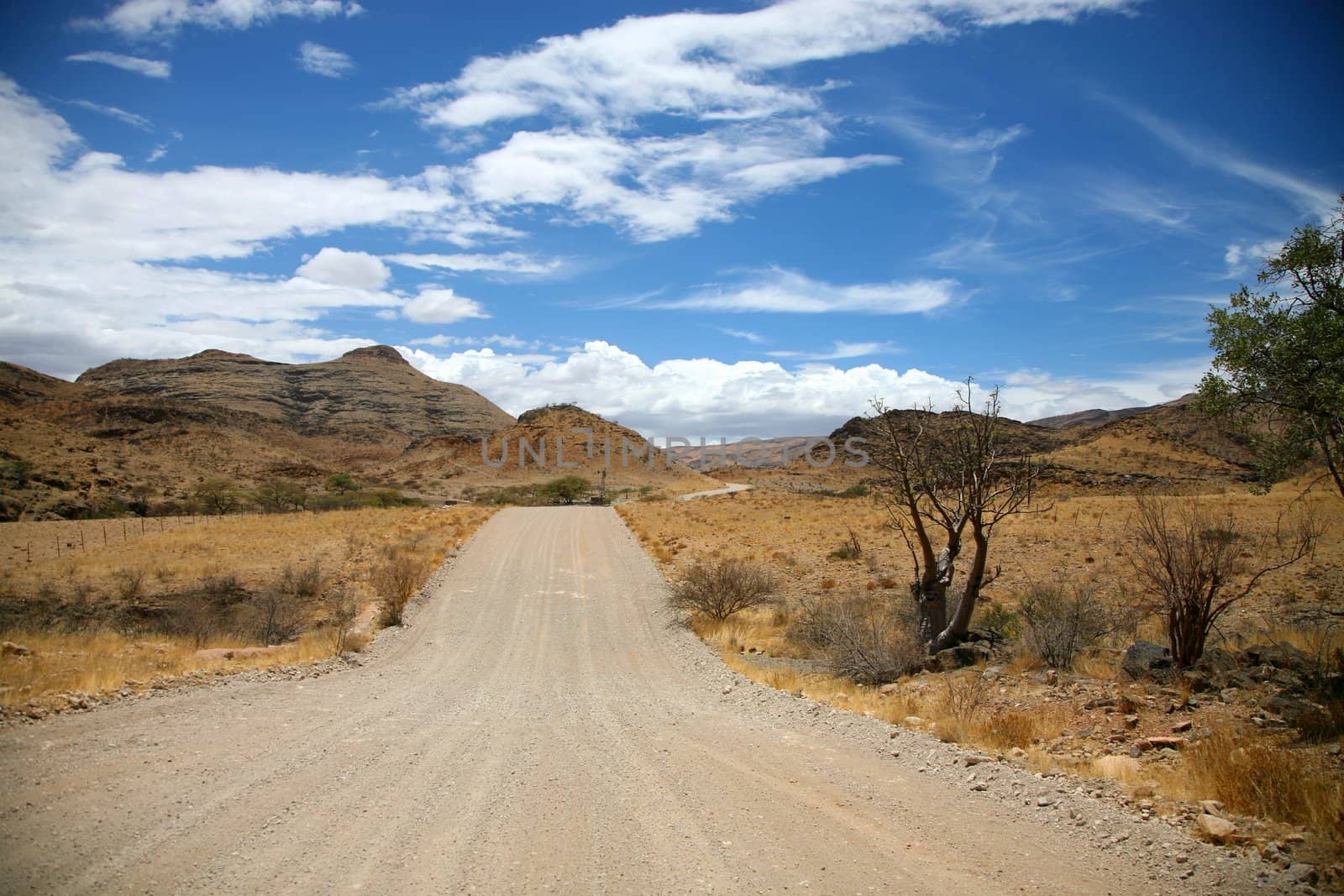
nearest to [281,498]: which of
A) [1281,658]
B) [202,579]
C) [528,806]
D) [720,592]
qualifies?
[202,579]

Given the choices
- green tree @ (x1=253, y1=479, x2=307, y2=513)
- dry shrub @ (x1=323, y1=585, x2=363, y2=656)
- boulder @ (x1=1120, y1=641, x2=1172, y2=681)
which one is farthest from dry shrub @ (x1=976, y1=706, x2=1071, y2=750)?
green tree @ (x1=253, y1=479, x2=307, y2=513)

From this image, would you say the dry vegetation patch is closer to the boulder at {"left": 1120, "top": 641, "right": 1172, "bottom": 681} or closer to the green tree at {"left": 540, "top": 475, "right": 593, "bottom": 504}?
the boulder at {"left": 1120, "top": 641, "right": 1172, "bottom": 681}

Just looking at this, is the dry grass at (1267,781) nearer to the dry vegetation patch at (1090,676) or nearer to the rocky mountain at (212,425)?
the dry vegetation patch at (1090,676)

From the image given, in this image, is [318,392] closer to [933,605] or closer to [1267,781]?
[933,605]

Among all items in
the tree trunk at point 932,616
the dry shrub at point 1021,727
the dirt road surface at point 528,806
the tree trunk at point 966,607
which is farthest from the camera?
the tree trunk at point 932,616

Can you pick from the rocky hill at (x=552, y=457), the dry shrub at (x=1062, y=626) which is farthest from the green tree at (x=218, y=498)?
the dry shrub at (x=1062, y=626)

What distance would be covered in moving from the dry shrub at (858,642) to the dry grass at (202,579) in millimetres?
8634

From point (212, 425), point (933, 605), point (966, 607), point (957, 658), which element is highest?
point (212, 425)

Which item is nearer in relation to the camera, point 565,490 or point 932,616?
point 932,616

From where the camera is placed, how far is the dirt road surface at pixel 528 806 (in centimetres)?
484

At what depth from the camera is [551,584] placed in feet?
73.6

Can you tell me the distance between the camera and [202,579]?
24.9 m

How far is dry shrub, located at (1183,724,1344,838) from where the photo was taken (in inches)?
198

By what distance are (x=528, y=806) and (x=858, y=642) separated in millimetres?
7261
